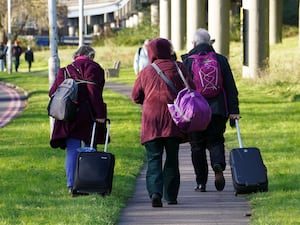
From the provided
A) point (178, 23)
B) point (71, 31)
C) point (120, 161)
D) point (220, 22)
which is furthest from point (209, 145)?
point (71, 31)

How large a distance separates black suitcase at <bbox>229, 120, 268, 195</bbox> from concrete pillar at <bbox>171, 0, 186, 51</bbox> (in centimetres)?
4926

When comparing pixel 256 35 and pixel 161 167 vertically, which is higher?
pixel 161 167

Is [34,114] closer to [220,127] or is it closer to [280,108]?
[280,108]

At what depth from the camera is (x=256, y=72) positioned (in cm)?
3566

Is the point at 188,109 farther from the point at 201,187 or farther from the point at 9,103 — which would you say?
the point at 9,103

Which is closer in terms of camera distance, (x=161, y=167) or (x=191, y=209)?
(x=191, y=209)

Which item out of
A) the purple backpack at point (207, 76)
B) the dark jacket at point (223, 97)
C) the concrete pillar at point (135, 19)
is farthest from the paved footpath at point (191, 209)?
the concrete pillar at point (135, 19)

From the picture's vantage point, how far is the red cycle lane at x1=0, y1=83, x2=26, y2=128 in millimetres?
28391

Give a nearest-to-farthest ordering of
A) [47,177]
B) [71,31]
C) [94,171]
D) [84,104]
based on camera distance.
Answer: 1. [94,171]
2. [84,104]
3. [47,177]
4. [71,31]

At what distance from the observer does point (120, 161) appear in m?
15.2

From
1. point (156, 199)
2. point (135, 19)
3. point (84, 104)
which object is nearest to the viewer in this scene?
point (156, 199)

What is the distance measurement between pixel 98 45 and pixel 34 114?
58311 millimetres

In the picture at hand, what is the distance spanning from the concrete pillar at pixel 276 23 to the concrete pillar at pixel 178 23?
775cm

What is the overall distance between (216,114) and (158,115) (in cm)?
123
